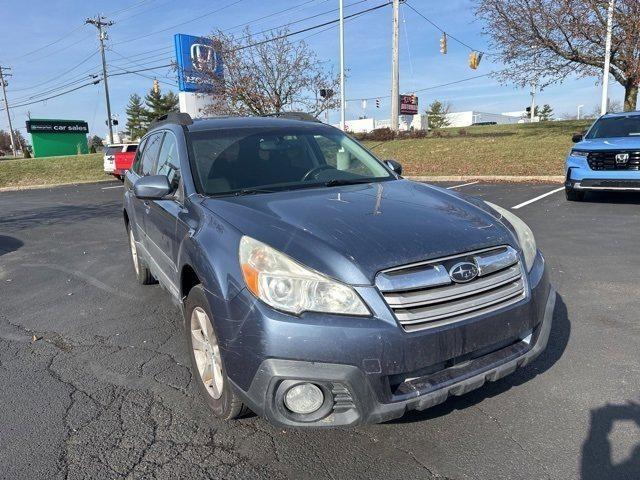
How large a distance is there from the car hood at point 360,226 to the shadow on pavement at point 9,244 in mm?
6279

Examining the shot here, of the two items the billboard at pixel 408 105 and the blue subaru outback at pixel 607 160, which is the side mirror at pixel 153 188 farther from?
the billboard at pixel 408 105

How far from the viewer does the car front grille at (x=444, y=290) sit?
2.23m

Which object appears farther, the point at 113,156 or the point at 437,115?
the point at 437,115

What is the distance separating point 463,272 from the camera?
2.36m

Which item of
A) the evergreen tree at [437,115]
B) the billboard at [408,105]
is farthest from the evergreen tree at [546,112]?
the billboard at [408,105]

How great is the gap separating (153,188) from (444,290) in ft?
6.77

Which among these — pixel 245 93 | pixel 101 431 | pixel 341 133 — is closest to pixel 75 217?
pixel 341 133

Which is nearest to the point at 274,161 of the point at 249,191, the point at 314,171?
the point at 314,171

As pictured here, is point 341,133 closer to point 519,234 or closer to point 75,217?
point 519,234

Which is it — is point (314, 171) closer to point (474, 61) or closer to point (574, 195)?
point (574, 195)

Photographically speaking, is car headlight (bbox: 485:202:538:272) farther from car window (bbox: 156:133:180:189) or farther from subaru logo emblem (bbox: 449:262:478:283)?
car window (bbox: 156:133:180:189)

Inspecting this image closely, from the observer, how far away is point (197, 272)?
2713mm

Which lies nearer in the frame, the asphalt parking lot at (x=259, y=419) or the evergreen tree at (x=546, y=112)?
the asphalt parking lot at (x=259, y=419)

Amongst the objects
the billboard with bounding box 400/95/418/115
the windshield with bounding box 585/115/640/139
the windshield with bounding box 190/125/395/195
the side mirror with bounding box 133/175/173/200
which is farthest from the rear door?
the billboard with bounding box 400/95/418/115
